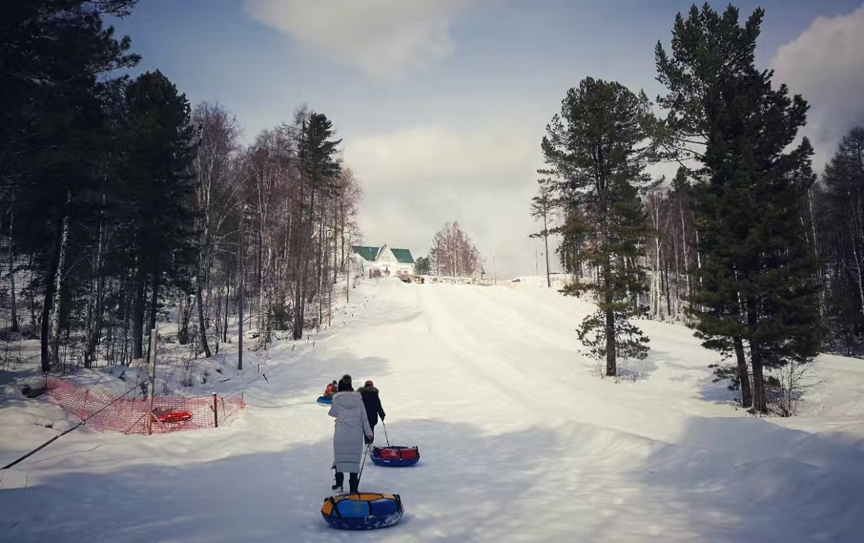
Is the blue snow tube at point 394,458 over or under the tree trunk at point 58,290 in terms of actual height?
under

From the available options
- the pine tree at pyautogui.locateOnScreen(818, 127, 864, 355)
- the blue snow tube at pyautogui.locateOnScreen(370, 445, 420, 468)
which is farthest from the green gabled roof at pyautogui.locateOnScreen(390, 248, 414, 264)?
the blue snow tube at pyautogui.locateOnScreen(370, 445, 420, 468)

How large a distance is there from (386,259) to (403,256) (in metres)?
8.95

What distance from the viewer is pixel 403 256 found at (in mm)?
113188

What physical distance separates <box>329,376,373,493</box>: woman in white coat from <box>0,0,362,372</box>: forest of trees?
11.7 meters

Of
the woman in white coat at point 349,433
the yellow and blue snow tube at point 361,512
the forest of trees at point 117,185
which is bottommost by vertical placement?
the yellow and blue snow tube at point 361,512

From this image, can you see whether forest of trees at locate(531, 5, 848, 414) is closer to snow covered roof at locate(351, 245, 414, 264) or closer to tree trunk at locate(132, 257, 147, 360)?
tree trunk at locate(132, 257, 147, 360)

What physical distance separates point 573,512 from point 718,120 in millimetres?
13844

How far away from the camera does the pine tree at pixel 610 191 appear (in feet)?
59.0

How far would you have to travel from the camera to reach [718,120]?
45.7 ft

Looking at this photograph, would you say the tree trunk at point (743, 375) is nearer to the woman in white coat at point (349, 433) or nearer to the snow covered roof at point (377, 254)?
the woman in white coat at point (349, 433)

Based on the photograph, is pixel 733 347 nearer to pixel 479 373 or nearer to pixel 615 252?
pixel 615 252

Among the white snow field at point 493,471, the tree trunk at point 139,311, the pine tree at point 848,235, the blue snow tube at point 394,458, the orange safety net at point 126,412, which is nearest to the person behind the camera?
the white snow field at point 493,471

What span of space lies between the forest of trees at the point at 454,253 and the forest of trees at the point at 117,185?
164 ft

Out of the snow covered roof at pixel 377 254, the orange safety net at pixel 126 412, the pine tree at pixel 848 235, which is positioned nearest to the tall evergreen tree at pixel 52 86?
the orange safety net at pixel 126 412
